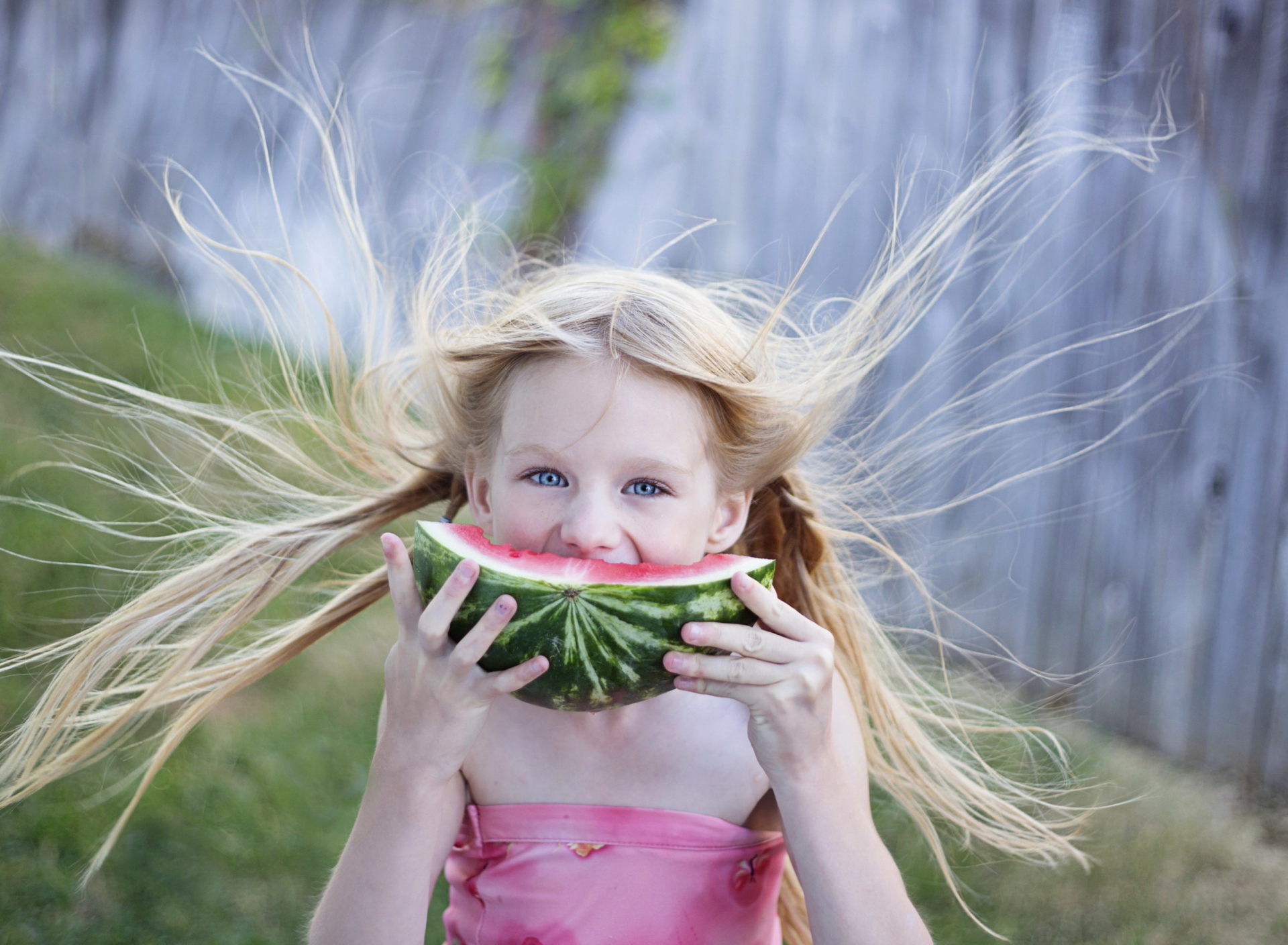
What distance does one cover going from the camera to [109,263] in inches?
400

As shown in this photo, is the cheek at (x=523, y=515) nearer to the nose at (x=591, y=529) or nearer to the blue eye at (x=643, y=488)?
the nose at (x=591, y=529)

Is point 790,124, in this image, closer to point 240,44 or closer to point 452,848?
point 452,848

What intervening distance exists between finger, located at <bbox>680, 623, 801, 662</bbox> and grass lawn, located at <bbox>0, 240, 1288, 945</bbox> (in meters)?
Answer: 1.98

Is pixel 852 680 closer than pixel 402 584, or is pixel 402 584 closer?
pixel 402 584

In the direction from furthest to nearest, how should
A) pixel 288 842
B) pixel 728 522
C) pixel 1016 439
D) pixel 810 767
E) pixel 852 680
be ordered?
pixel 1016 439 → pixel 288 842 → pixel 852 680 → pixel 728 522 → pixel 810 767

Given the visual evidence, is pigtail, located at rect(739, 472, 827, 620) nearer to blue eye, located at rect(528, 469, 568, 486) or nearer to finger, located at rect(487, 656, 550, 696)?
blue eye, located at rect(528, 469, 568, 486)

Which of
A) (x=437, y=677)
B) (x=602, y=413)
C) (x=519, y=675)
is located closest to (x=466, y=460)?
(x=602, y=413)

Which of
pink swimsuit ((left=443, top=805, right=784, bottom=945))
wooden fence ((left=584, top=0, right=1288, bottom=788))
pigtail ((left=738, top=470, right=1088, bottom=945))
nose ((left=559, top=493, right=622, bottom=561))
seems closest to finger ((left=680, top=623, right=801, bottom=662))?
nose ((left=559, top=493, right=622, bottom=561))

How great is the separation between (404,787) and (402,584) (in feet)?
1.49

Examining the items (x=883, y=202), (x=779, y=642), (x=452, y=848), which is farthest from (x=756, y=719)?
(x=883, y=202)

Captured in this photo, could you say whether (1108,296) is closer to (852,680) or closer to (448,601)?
(852,680)

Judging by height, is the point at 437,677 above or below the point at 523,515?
below

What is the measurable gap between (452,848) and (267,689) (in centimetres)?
255

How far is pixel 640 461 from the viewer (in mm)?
2355
